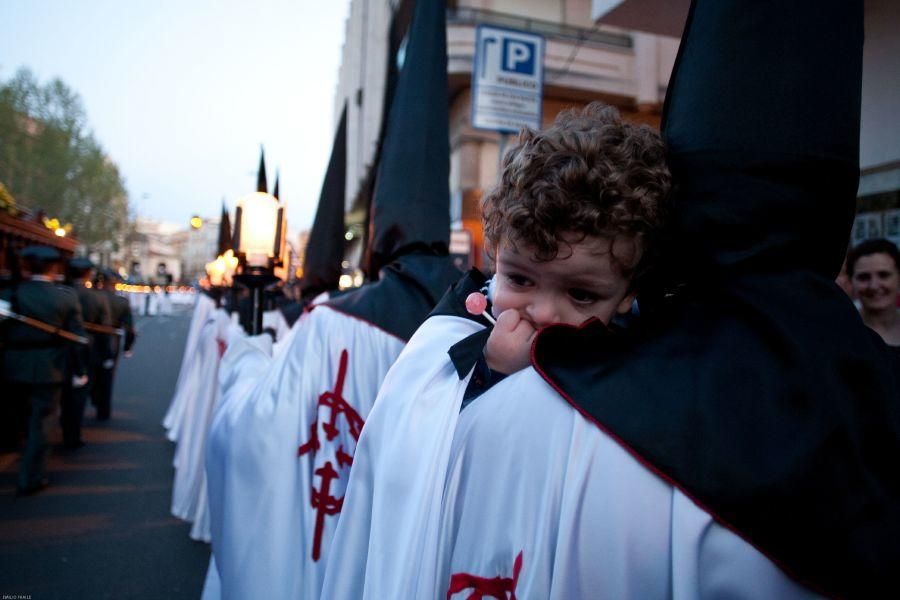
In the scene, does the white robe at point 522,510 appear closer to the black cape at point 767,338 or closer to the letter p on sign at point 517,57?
the black cape at point 767,338

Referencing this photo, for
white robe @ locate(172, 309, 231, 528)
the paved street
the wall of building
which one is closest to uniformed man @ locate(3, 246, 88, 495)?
the paved street

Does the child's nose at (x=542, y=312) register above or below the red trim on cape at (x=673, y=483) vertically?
above

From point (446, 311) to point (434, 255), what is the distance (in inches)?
61.5

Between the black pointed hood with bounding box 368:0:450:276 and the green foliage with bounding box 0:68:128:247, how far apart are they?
145 feet

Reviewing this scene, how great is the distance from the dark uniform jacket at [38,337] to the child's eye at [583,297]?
6430mm

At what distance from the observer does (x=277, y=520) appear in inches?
105

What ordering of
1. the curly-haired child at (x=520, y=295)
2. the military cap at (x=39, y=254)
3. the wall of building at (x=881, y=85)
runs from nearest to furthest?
the curly-haired child at (x=520, y=295), the wall of building at (x=881, y=85), the military cap at (x=39, y=254)

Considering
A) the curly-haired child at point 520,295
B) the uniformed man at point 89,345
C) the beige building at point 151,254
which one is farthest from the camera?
the beige building at point 151,254

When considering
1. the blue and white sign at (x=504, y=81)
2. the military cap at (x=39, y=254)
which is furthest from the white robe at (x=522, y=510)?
the military cap at (x=39, y=254)

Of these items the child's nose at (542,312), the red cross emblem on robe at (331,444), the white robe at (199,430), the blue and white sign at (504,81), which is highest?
the blue and white sign at (504,81)

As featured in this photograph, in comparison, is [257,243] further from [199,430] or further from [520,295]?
[520,295]

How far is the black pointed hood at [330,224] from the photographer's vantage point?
13.7 feet

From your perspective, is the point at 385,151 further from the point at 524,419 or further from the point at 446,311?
the point at 524,419

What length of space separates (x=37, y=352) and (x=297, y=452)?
Result: 474 centimetres
